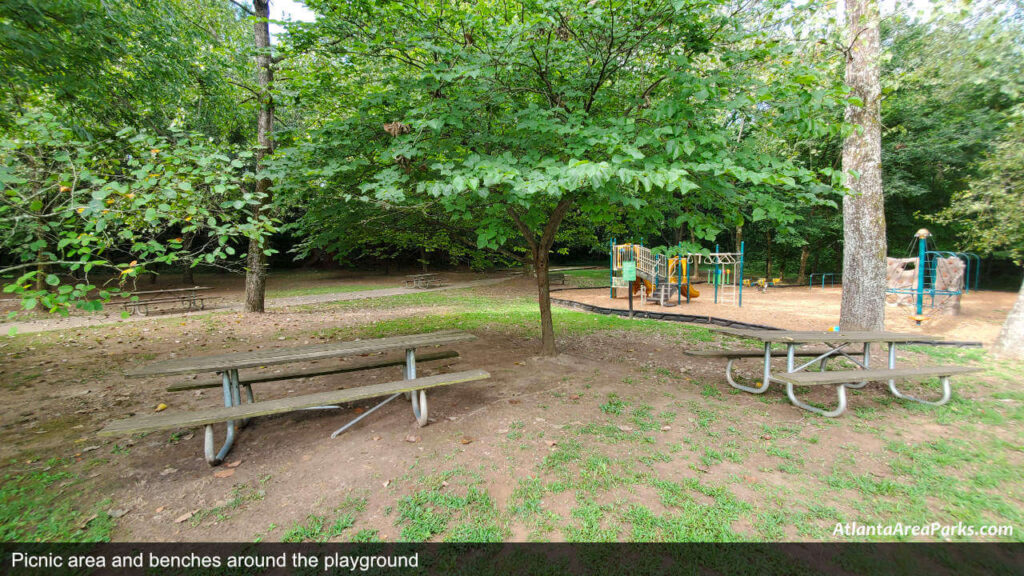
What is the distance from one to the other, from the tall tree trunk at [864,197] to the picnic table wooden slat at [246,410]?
→ 6.58 meters

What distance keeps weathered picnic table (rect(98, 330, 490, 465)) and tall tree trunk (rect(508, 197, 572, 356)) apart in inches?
65.2

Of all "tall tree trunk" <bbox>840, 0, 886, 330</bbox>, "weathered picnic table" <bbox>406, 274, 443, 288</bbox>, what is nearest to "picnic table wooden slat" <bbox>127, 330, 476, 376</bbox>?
"tall tree trunk" <bbox>840, 0, 886, 330</bbox>

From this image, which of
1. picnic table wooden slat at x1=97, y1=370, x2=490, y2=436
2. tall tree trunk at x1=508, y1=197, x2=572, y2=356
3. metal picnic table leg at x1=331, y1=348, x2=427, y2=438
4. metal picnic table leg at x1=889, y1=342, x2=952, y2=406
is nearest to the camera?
picnic table wooden slat at x1=97, y1=370, x2=490, y2=436

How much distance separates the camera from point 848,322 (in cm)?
680

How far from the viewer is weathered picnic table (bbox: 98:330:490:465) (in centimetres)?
286

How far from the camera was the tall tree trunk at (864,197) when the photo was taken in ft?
20.1

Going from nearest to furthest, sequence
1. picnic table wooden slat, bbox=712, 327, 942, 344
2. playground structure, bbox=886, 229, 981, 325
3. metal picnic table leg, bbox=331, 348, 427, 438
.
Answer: metal picnic table leg, bbox=331, 348, 427, 438 < picnic table wooden slat, bbox=712, 327, 942, 344 < playground structure, bbox=886, 229, 981, 325

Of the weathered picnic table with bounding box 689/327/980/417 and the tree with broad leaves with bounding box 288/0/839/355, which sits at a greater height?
the tree with broad leaves with bounding box 288/0/839/355

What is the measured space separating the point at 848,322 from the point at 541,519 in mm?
6915

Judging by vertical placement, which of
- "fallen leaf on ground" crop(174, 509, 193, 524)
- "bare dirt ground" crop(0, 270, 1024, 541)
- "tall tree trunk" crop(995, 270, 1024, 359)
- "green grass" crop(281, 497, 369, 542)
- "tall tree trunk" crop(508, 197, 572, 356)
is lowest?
"fallen leaf on ground" crop(174, 509, 193, 524)

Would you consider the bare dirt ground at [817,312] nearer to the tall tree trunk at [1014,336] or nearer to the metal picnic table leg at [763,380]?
the tall tree trunk at [1014,336]

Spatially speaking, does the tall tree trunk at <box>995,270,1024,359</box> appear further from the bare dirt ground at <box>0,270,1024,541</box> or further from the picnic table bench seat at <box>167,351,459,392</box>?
the picnic table bench seat at <box>167,351,459,392</box>

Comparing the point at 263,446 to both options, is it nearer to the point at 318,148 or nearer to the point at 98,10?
the point at 318,148

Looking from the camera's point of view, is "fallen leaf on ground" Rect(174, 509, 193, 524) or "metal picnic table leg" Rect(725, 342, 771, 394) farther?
"metal picnic table leg" Rect(725, 342, 771, 394)
